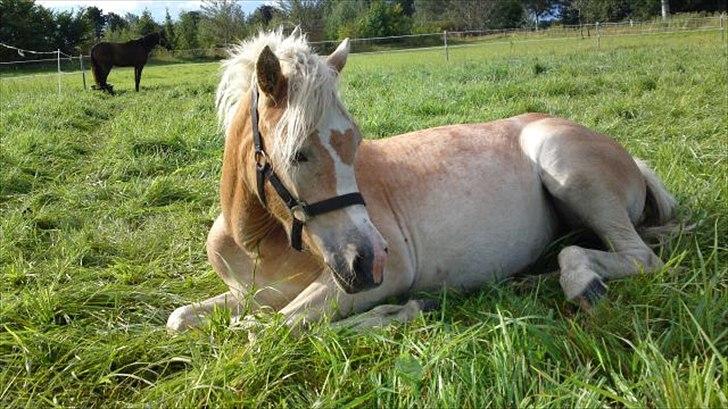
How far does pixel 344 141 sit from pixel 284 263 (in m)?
0.82

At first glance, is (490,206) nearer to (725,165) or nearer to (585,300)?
(585,300)

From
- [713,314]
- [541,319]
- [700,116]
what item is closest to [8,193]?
[541,319]

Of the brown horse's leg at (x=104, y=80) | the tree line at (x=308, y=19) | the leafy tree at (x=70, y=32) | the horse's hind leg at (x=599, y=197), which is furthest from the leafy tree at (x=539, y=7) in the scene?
the horse's hind leg at (x=599, y=197)

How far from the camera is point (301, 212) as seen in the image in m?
2.45

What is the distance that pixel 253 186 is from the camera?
2.67 meters

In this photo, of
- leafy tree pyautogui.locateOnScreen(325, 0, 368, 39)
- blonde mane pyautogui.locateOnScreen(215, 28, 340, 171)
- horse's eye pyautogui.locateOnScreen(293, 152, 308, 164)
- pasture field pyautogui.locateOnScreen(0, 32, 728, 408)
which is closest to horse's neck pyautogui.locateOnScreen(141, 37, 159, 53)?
pasture field pyautogui.locateOnScreen(0, 32, 728, 408)

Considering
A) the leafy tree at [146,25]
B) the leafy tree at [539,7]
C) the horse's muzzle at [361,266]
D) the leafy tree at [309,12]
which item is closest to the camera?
the horse's muzzle at [361,266]

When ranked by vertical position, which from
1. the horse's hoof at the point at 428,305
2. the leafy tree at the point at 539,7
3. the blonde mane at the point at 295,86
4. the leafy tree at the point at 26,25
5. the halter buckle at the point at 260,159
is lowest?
the horse's hoof at the point at 428,305

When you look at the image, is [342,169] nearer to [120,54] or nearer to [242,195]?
[242,195]

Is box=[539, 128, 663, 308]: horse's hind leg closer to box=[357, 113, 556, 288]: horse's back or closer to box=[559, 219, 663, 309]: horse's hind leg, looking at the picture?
box=[559, 219, 663, 309]: horse's hind leg

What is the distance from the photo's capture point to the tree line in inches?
Answer: 1693

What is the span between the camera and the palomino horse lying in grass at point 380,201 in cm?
243

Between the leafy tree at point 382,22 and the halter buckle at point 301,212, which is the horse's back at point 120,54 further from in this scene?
the leafy tree at point 382,22

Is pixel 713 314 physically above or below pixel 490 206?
below
